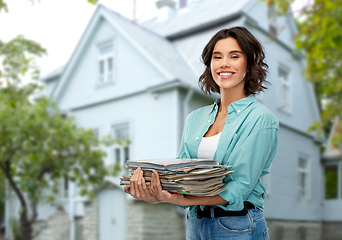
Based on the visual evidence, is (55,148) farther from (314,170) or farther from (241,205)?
(314,170)

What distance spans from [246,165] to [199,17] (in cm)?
1320

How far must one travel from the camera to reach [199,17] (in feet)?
47.4

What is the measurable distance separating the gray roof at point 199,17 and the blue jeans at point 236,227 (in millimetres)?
11639

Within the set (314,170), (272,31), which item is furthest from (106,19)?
(314,170)

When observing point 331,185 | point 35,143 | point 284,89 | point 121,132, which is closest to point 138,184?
point 35,143

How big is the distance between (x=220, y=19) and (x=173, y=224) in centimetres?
651

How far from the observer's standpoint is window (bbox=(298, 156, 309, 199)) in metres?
16.8

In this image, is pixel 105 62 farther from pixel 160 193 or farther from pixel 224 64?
pixel 160 193

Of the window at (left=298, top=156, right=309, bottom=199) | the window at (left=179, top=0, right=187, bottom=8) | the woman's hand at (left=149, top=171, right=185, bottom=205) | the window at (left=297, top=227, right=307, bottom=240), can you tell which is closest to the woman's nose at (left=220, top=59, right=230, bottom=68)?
the woman's hand at (left=149, top=171, right=185, bottom=205)

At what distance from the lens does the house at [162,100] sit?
11914 millimetres

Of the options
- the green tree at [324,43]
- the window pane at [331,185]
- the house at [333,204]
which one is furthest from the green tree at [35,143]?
the window pane at [331,185]

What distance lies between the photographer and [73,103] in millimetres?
15000

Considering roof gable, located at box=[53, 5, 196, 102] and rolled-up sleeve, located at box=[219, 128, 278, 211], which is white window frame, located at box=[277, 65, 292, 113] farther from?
rolled-up sleeve, located at box=[219, 128, 278, 211]

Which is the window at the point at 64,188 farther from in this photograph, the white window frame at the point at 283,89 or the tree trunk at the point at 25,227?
the white window frame at the point at 283,89
